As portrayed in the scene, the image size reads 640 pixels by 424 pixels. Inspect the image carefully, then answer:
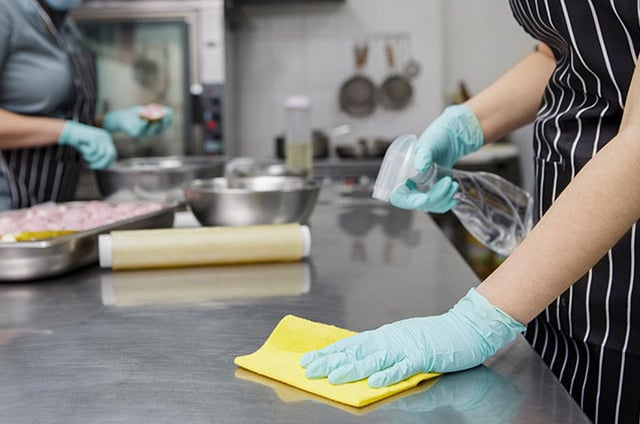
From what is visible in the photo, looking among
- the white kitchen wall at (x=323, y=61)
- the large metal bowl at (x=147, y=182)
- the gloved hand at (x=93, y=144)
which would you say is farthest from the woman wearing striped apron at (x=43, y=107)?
the white kitchen wall at (x=323, y=61)

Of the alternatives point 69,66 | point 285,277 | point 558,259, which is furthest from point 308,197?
point 69,66

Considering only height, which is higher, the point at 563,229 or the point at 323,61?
the point at 323,61

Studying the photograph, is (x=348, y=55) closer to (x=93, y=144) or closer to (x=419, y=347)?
(x=93, y=144)

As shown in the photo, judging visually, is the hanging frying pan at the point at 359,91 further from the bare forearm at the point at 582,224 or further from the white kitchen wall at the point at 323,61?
the bare forearm at the point at 582,224

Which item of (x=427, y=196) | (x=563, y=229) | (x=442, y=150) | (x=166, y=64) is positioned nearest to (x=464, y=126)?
(x=442, y=150)

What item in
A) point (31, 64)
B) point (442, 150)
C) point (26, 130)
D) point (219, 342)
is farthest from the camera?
point (31, 64)

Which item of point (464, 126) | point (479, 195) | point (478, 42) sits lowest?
point (479, 195)

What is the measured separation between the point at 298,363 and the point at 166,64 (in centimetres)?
297

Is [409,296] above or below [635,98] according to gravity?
below

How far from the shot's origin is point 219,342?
0.83m

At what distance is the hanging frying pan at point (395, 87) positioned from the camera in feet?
13.6

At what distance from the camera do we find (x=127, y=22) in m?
3.43

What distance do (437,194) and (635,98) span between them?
457mm

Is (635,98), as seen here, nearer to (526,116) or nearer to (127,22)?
(526,116)
